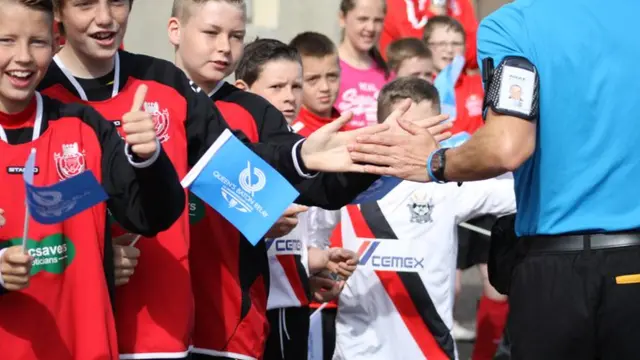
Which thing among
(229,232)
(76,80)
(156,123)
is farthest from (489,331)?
(76,80)

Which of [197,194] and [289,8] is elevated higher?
[289,8]

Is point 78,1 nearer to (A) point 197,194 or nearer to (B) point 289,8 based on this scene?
(A) point 197,194

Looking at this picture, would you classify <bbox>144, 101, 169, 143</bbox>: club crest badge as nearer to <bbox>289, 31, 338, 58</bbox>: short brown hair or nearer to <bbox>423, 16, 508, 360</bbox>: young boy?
<bbox>289, 31, 338, 58</bbox>: short brown hair

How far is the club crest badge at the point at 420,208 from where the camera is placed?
7336mm

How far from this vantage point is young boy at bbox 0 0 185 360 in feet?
15.1

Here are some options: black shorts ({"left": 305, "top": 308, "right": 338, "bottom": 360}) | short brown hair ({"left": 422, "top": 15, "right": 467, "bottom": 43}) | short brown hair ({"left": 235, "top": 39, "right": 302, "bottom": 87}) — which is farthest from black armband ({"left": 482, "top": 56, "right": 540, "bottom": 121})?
short brown hair ({"left": 422, "top": 15, "right": 467, "bottom": 43})

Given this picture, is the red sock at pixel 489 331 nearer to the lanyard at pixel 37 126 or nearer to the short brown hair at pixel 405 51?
the short brown hair at pixel 405 51

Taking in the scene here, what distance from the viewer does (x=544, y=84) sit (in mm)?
4926

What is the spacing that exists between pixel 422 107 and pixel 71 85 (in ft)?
8.37

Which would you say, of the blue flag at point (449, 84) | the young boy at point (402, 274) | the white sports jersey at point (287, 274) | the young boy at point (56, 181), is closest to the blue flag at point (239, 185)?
the young boy at point (56, 181)

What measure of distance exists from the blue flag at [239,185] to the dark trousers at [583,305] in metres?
0.94

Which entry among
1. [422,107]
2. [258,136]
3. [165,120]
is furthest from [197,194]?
[422,107]

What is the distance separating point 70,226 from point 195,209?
0.95 meters

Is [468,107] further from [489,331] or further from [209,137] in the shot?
[209,137]
